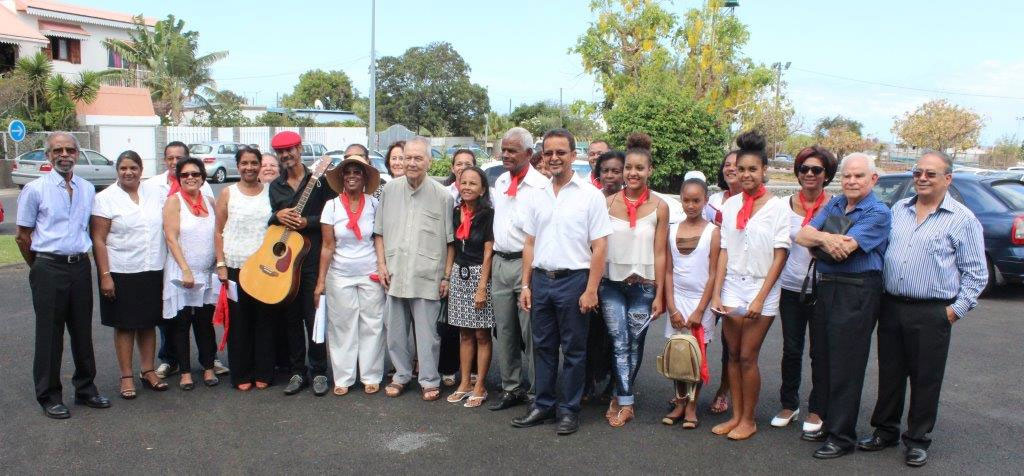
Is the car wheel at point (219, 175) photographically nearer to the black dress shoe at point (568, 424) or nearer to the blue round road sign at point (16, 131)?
the blue round road sign at point (16, 131)

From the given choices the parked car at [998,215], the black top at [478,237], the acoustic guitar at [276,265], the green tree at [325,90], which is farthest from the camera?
the green tree at [325,90]

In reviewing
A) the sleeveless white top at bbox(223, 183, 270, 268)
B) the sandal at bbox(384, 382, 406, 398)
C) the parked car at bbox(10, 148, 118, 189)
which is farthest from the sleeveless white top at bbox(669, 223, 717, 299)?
the parked car at bbox(10, 148, 118, 189)

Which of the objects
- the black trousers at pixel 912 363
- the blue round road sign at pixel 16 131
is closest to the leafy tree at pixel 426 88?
the blue round road sign at pixel 16 131

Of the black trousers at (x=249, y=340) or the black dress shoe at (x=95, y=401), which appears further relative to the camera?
the black trousers at (x=249, y=340)

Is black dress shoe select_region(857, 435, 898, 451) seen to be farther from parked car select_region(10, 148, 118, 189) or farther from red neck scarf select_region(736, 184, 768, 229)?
parked car select_region(10, 148, 118, 189)

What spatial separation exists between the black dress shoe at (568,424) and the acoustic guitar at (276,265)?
6.96 ft

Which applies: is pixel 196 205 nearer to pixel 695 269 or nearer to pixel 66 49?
pixel 695 269

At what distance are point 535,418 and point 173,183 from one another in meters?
3.22

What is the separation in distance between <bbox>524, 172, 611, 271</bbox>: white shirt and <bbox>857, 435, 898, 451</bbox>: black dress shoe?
6.31 ft

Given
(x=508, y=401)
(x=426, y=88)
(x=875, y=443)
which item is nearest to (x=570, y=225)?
(x=508, y=401)

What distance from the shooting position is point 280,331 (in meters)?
6.05

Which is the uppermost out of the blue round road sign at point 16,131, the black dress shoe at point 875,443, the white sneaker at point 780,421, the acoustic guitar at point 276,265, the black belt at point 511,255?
the blue round road sign at point 16,131

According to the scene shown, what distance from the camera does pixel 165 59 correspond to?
38500 millimetres

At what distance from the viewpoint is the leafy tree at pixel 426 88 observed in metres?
58.6
